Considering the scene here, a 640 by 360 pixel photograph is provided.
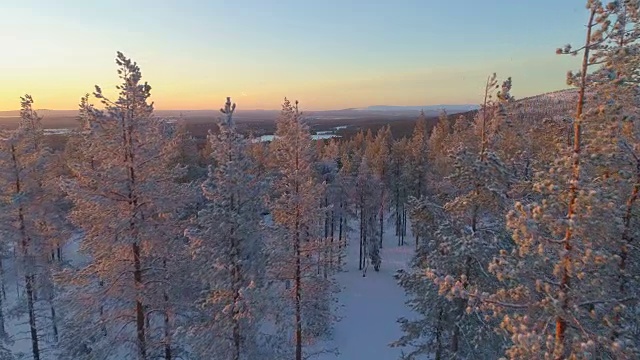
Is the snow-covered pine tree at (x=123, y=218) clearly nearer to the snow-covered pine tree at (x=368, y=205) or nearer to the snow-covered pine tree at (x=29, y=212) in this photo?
the snow-covered pine tree at (x=29, y=212)

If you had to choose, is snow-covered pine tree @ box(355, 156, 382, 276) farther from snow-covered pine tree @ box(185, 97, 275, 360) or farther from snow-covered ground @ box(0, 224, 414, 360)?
snow-covered pine tree @ box(185, 97, 275, 360)

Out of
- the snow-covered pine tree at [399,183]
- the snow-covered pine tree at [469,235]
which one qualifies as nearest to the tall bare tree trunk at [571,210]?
the snow-covered pine tree at [469,235]

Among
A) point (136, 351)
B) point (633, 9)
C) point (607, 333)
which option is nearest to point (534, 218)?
point (607, 333)

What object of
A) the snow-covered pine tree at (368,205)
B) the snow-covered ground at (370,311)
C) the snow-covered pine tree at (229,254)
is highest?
the snow-covered pine tree at (229,254)

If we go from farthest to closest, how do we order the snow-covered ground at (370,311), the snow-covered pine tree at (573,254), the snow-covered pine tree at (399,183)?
the snow-covered pine tree at (399,183) < the snow-covered ground at (370,311) < the snow-covered pine tree at (573,254)

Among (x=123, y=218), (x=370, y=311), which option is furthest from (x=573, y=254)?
(x=370, y=311)

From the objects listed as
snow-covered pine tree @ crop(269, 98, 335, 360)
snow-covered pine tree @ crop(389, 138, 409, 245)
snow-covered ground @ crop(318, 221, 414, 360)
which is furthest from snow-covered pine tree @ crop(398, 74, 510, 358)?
snow-covered pine tree @ crop(389, 138, 409, 245)

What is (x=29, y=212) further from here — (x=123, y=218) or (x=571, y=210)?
(x=571, y=210)

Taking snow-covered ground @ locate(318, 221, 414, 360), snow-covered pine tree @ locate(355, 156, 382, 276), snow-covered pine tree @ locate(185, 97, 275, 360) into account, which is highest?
snow-covered pine tree @ locate(185, 97, 275, 360)
